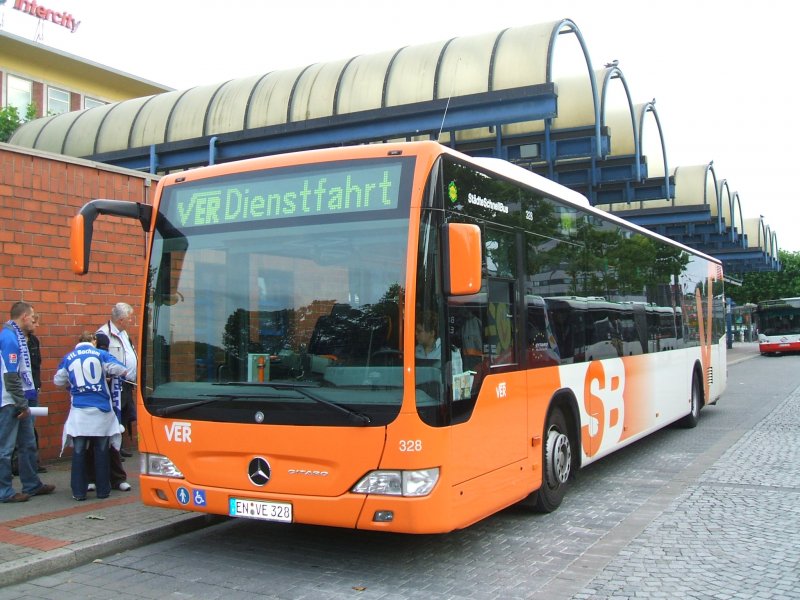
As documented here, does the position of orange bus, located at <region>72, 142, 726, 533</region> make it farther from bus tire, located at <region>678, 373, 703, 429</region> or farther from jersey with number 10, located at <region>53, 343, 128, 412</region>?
bus tire, located at <region>678, 373, 703, 429</region>

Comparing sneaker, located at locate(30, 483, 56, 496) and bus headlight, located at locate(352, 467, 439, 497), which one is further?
sneaker, located at locate(30, 483, 56, 496)

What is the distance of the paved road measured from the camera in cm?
503

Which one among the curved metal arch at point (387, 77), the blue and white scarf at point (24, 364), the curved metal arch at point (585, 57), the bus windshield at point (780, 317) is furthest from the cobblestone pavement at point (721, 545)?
the bus windshield at point (780, 317)

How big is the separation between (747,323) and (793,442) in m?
64.7

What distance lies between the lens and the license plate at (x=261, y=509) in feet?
→ 17.1

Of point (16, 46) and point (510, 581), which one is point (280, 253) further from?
point (16, 46)

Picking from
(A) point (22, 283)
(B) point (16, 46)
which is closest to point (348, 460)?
(A) point (22, 283)

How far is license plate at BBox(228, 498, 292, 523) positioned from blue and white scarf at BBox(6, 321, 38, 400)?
10.0 feet

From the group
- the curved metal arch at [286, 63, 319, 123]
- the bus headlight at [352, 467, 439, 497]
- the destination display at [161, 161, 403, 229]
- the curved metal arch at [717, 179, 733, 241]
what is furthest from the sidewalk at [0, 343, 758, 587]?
the curved metal arch at [717, 179, 733, 241]

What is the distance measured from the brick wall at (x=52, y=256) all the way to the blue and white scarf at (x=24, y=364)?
135cm

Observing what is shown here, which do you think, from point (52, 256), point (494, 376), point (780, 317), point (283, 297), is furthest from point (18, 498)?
point (780, 317)

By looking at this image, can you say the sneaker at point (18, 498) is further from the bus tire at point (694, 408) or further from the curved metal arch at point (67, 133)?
the curved metal arch at point (67, 133)

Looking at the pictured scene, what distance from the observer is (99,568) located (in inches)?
221

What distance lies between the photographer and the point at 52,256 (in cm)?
911
